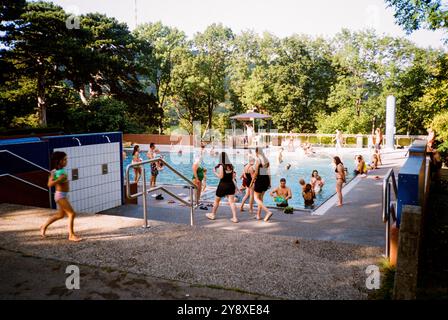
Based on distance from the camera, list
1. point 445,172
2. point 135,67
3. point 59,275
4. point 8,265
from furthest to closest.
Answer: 1. point 135,67
2. point 445,172
3. point 8,265
4. point 59,275

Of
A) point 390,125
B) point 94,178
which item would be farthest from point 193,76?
point 94,178

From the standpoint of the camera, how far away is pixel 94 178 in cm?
952

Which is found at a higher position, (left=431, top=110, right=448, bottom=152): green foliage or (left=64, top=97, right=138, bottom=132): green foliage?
(left=64, top=97, right=138, bottom=132): green foliage

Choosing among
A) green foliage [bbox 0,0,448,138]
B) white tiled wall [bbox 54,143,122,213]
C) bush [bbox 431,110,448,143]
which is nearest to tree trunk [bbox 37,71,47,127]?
green foliage [bbox 0,0,448,138]

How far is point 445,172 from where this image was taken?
15.2 m

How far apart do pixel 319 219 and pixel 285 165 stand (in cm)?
1374

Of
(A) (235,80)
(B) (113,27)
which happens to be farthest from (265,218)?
(A) (235,80)

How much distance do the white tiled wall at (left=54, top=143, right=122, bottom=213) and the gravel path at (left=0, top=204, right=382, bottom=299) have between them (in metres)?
2.53

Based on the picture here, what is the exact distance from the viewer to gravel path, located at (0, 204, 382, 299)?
160 inches

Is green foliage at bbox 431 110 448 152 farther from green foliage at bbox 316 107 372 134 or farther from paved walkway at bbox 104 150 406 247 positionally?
green foliage at bbox 316 107 372 134

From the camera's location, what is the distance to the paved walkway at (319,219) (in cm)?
727

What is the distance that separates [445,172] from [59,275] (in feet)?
52.1

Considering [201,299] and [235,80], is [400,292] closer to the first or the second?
[201,299]

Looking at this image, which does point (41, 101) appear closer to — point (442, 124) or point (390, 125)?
point (390, 125)
